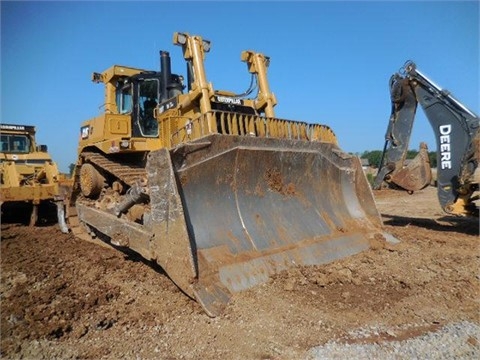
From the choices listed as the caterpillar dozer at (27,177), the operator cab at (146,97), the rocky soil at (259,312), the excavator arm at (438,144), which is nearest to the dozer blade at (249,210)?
the rocky soil at (259,312)

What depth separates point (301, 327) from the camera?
294 cm

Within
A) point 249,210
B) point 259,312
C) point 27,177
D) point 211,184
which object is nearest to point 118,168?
point 211,184

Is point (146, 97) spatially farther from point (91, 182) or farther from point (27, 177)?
point (27, 177)

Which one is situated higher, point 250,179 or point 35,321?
point 250,179

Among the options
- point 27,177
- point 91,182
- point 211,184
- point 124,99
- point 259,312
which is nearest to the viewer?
point 259,312

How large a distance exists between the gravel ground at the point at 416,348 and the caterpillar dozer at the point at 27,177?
215 inches

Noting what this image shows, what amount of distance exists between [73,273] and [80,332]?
5.79ft

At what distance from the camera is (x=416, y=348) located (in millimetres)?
2611

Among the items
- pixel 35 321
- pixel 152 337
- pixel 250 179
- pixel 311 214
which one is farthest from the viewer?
pixel 311 214

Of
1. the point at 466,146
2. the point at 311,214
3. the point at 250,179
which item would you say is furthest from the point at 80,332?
the point at 466,146

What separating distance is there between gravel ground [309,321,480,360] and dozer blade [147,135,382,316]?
1001 millimetres

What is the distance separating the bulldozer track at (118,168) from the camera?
5218 millimetres

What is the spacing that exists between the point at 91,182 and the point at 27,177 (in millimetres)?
4788

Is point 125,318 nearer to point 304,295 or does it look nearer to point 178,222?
point 178,222
